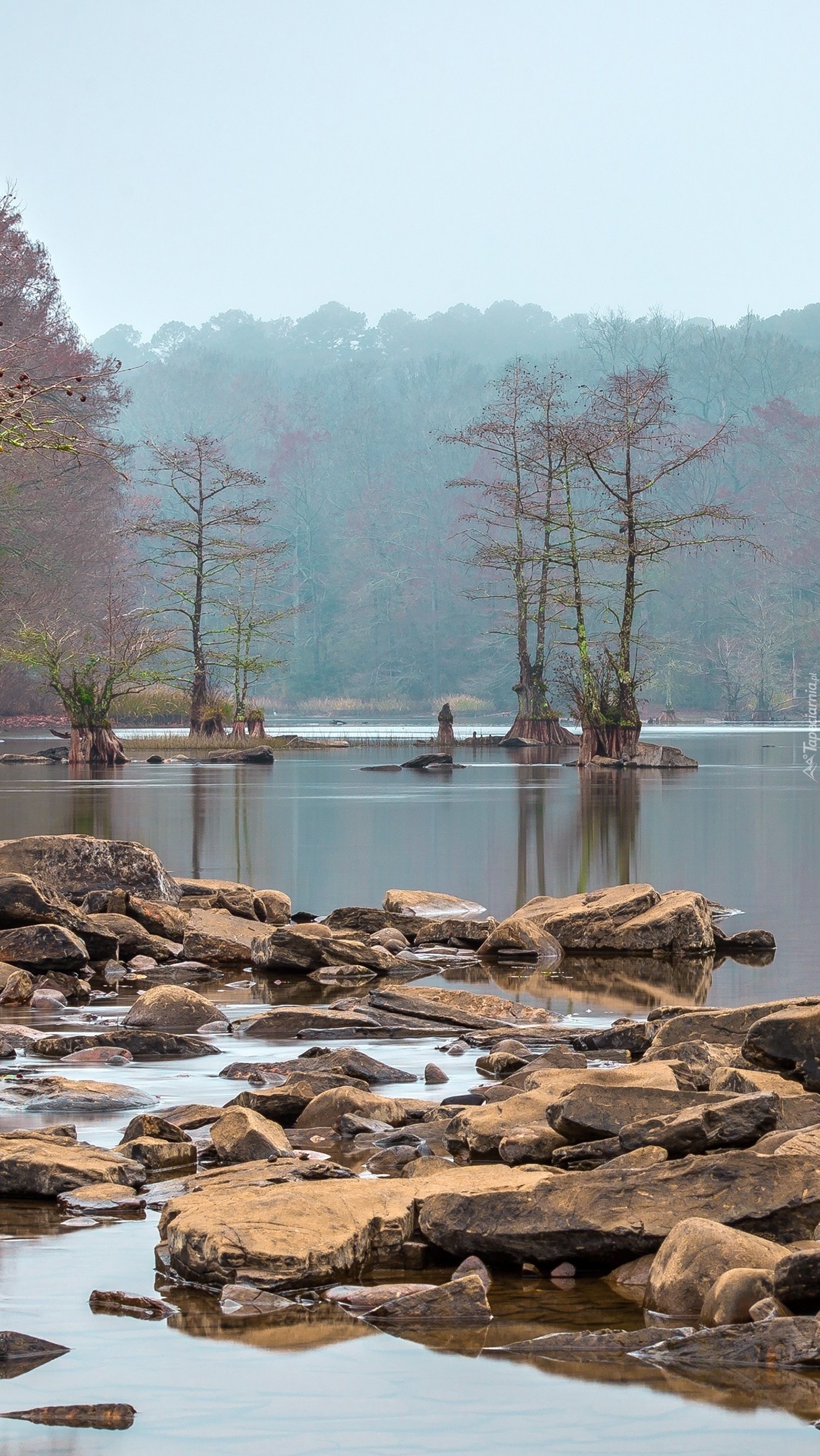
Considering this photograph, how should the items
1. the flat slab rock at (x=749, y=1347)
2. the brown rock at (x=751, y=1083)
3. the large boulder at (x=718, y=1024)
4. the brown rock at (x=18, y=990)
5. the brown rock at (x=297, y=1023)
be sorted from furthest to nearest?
the brown rock at (x=18, y=990) < the brown rock at (x=297, y=1023) < the large boulder at (x=718, y=1024) < the brown rock at (x=751, y=1083) < the flat slab rock at (x=749, y=1347)

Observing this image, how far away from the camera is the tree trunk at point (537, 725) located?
41.7 meters

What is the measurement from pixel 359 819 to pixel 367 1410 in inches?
613

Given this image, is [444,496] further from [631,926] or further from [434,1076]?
[434,1076]

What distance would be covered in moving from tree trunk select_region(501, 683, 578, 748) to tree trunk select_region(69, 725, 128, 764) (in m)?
11.9

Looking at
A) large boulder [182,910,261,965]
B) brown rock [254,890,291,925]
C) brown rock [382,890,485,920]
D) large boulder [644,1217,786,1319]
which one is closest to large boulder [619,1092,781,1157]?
large boulder [644,1217,786,1319]

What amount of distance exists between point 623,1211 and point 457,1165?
0.75 m

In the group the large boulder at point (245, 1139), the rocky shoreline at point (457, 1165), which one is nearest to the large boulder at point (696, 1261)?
the rocky shoreline at point (457, 1165)

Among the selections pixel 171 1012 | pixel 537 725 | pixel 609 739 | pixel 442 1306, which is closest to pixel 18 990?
pixel 171 1012

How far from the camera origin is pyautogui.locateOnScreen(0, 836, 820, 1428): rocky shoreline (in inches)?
126

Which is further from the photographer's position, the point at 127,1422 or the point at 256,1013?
the point at 256,1013

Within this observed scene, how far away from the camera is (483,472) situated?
10644 centimetres

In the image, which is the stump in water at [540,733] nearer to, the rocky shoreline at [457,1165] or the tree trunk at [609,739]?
the tree trunk at [609,739]

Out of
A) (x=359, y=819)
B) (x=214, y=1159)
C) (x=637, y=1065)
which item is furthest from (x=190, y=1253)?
(x=359, y=819)

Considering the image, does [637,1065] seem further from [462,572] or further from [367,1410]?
[462,572]
